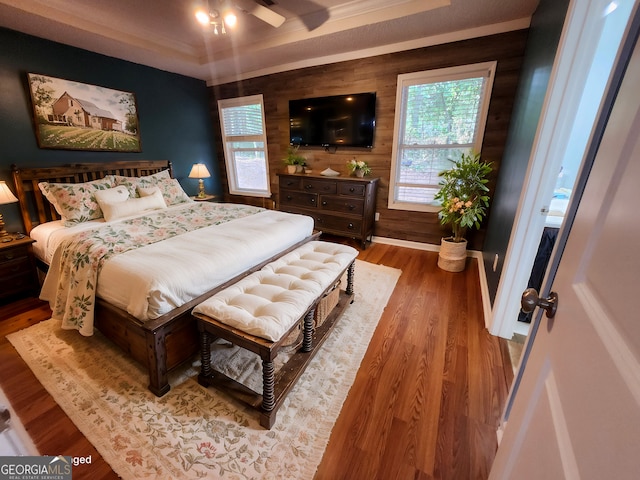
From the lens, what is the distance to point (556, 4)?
1.69m

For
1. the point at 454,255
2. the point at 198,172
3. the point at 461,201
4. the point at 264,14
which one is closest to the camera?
the point at 264,14

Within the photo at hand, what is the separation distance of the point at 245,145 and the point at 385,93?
8.43 ft

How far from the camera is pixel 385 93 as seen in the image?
3459 mm

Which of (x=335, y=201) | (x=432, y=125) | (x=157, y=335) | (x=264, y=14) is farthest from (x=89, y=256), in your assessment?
(x=432, y=125)

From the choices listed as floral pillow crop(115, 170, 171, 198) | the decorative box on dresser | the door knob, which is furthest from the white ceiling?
the door knob

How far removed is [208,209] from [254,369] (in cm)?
193

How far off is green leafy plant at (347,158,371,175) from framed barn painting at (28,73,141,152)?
9.74 feet

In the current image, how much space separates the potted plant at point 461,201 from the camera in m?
2.86

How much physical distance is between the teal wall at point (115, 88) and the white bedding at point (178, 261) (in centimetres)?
98

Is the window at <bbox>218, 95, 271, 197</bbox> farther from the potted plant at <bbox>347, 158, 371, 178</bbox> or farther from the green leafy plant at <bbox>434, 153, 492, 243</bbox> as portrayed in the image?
the green leafy plant at <bbox>434, 153, 492, 243</bbox>

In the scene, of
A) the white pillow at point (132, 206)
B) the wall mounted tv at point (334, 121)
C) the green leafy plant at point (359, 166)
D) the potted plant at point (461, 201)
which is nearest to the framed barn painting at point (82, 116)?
the white pillow at point (132, 206)

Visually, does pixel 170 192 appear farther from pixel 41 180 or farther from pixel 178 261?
pixel 178 261

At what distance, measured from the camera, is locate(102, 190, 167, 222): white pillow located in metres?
2.69

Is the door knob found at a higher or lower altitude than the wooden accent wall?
lower
